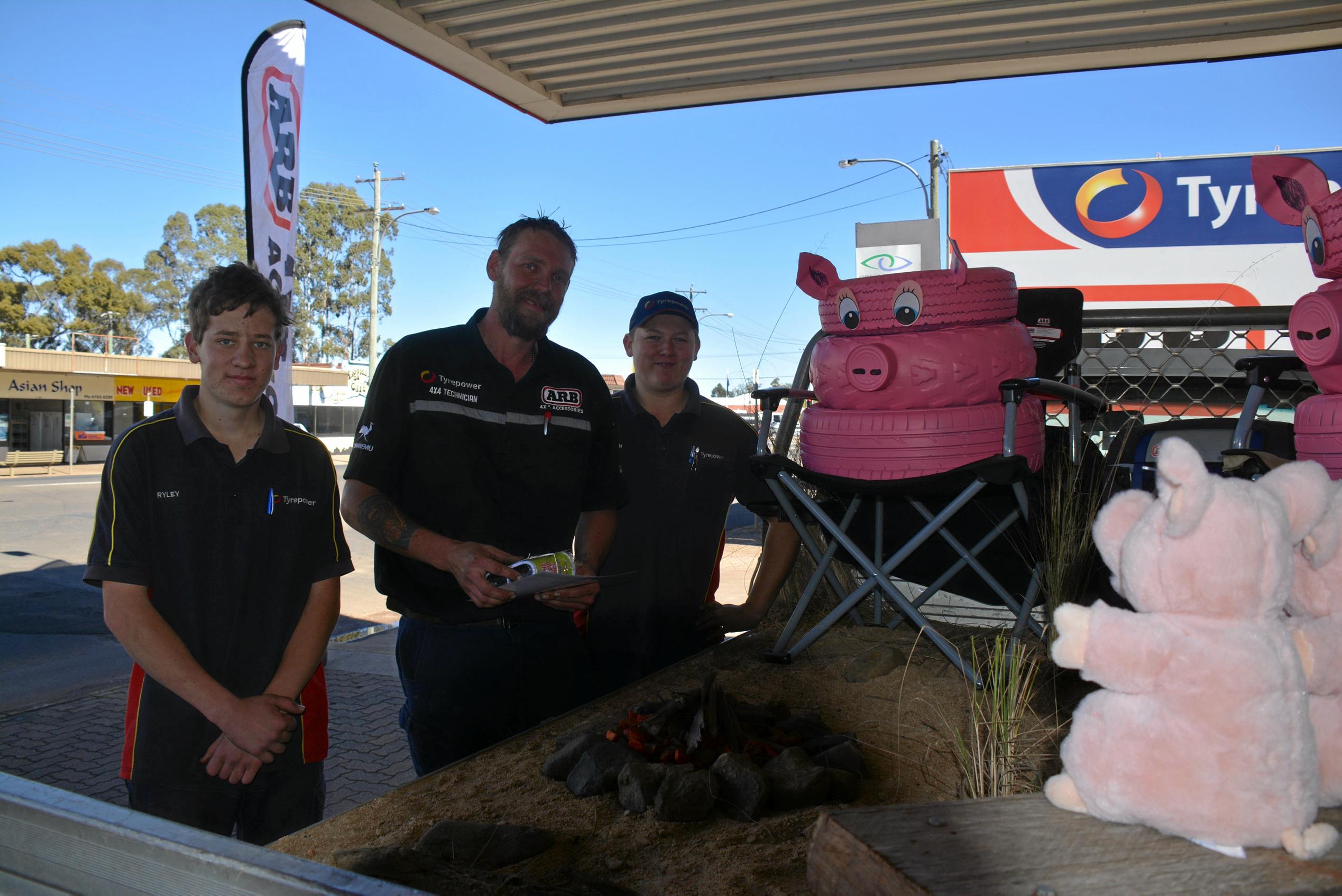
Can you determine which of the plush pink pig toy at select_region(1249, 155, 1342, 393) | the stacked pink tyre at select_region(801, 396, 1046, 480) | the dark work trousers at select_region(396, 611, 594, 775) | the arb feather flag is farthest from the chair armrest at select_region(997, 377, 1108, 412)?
the arb feather flag

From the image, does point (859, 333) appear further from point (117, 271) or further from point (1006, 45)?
point (117, 271)

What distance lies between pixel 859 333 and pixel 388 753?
2948 millimetres

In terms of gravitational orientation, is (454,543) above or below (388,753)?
above

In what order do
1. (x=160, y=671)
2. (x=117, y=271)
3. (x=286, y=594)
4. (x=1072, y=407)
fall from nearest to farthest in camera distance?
1. (x=160, y=671)
2. (x=286, y=594)
3. (x=1072, y=407)
4. (x=117, y=271)

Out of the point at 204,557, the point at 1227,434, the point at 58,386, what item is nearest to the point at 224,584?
the point at 204,557

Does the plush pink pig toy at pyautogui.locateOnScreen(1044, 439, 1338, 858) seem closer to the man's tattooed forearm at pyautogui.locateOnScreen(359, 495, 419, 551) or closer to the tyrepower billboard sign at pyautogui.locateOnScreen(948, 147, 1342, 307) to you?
the man's tattooed forearm at pyautogui.locateOnScreen(359, 495, 419, 551)

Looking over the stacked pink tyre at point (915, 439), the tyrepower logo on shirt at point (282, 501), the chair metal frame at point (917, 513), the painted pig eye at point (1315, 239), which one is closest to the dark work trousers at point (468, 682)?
the tyrepower logo on shirt at point (282, 501)

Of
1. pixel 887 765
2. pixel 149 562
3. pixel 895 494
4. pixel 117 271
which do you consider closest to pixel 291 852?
pixel 149 562

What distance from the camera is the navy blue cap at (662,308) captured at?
127 inches

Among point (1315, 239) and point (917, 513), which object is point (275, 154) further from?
point (1315, 239)

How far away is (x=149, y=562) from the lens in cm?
189

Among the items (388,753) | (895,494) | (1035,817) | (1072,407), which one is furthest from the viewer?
(388,753)

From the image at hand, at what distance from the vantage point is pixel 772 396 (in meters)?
3.29

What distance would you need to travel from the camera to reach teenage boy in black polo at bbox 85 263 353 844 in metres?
1.85
